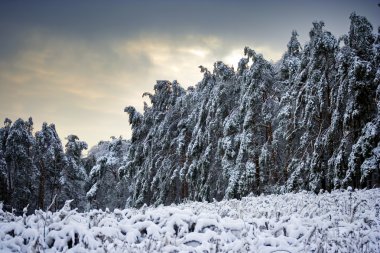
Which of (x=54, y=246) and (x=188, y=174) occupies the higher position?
(x=188, y=174)

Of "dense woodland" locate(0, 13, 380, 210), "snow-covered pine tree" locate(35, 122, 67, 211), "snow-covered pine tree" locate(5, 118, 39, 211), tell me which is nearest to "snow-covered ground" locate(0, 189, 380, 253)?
"dense woodland" locate(0, 13, 380, 210)

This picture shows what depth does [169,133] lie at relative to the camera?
23.3m

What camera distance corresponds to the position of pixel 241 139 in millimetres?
16297

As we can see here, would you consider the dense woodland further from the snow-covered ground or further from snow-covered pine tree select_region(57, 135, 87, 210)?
the snow-covered ground

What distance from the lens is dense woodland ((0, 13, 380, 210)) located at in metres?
12.0

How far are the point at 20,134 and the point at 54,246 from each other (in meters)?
23.6

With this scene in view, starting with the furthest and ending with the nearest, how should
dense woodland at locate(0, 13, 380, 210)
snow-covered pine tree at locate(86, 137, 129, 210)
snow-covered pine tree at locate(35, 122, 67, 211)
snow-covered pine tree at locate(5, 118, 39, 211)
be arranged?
1. snow-covered pine tree at locate(86, 137, 129, 210)
2. snow-covered pine tree at locate(35, 122, 67, 211)
3. snow-covered pine tree at locate(5, 118, 39, 211)
4. dense woodland at locate(0, 13, 380, 210)

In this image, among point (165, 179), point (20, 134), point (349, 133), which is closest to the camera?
point (349, 133)

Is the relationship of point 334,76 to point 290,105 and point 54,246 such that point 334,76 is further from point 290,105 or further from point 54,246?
point 54,246

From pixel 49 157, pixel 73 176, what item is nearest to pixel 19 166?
pixel 49 157

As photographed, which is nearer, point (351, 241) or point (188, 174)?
point (351, 241)

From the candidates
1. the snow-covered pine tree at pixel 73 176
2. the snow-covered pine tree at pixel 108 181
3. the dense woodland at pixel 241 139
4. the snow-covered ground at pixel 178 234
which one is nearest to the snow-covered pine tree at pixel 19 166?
the dense woodland at pixel 241 139


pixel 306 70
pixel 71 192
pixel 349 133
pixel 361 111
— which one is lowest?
pixel 71 192

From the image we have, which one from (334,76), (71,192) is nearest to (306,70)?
(334,76)
